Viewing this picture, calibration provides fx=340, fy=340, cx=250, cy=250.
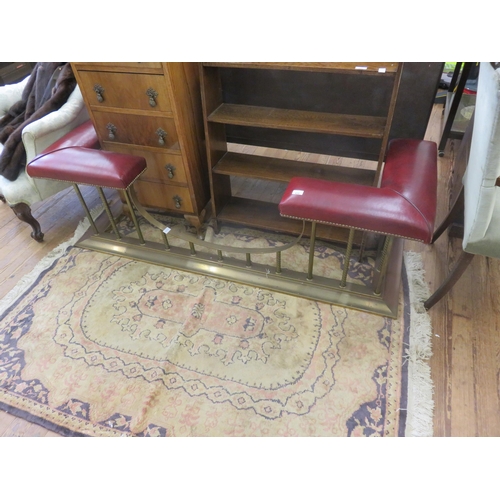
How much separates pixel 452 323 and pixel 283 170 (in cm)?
100

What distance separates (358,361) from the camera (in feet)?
4.35

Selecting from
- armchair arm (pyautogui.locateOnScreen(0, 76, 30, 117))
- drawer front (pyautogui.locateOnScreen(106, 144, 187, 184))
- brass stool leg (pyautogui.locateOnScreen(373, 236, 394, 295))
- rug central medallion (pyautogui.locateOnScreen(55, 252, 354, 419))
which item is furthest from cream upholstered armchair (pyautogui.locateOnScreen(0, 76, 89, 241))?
brass stool leg (pyautogui.locateOnScreen(373, 236, 394, 295))

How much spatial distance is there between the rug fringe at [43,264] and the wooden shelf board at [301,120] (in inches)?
40.8

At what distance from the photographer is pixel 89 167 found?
1.49m

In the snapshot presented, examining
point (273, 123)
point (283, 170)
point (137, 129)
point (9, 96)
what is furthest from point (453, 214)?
point (9, 96)

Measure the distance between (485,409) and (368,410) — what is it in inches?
15.6

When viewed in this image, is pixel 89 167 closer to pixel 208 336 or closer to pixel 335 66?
pixel 208 336

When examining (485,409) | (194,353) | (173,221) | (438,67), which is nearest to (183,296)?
(194,353)

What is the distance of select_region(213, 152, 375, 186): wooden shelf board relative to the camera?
Answer: 5.23 feet

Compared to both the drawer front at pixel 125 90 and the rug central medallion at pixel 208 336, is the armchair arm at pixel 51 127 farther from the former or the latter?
the rug central medallion at pixel 208 336

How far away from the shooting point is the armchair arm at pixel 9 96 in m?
2.07

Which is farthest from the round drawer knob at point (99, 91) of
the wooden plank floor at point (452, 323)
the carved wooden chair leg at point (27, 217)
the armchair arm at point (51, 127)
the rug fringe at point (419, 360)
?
the rug fringe at point (419, 360)

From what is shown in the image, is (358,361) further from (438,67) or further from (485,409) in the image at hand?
(438,67)
